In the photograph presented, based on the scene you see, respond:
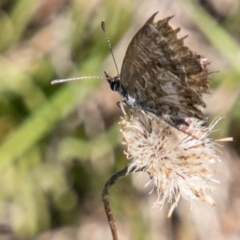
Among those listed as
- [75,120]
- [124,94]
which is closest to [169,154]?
[124,94]

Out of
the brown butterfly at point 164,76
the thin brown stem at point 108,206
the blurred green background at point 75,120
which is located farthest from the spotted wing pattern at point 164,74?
the blurred green background at point 75,120

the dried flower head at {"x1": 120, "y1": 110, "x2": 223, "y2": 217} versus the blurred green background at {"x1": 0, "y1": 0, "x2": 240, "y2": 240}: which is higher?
the blurred green background at {"x1": 0, "y1": 0, "x2": 240, "y2": 240}

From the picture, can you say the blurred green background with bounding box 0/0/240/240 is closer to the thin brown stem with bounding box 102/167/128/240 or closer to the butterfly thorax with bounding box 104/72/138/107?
the butterfly thorax with bounding box 104/72/138/107

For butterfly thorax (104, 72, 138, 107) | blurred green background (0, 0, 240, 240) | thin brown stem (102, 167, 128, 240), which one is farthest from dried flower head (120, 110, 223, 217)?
blurred green background (0, 0, 240, 240)

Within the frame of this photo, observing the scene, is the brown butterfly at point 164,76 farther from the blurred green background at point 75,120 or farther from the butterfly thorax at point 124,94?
the blurred green background at point 75,120

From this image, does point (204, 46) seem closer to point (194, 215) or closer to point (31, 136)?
point (194, 215)

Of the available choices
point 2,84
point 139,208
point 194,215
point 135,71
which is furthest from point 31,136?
point 135,71
